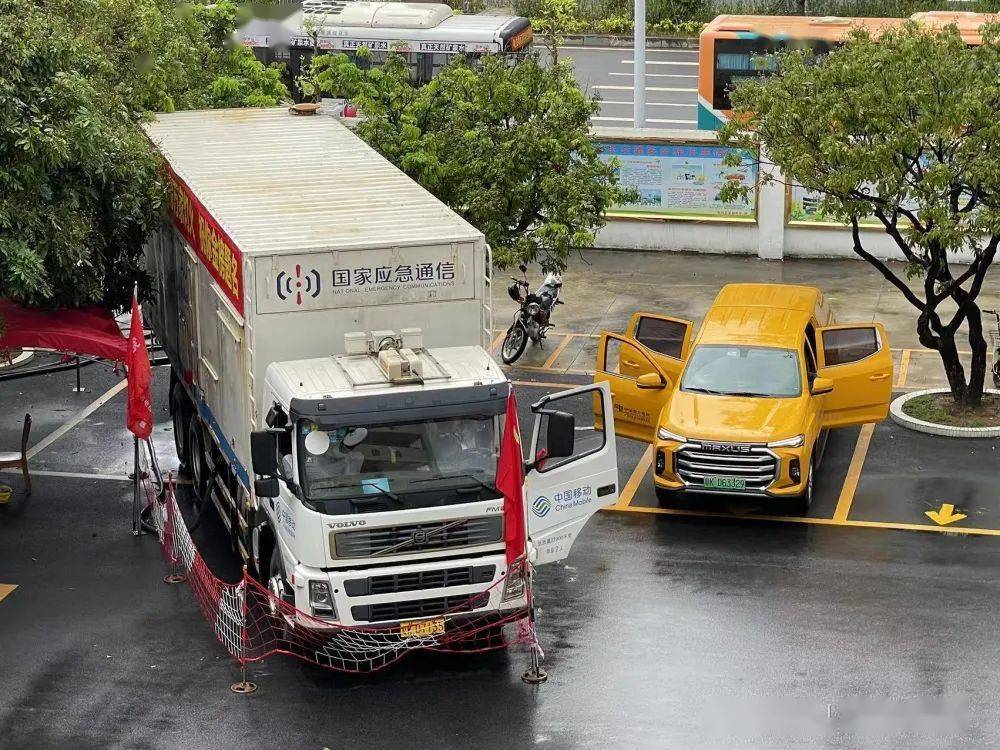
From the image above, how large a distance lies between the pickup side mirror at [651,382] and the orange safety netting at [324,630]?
4.23 m

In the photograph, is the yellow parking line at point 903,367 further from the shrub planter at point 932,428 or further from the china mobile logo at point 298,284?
the china mobile logo at point 298,284

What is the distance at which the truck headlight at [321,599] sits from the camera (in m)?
12.2

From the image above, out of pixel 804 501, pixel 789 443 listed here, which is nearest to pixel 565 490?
pixel 789 443

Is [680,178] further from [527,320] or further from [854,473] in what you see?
[854,473]

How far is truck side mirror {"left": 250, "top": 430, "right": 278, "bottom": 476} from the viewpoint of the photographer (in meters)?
12.2

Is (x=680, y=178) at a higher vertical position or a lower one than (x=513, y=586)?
higher

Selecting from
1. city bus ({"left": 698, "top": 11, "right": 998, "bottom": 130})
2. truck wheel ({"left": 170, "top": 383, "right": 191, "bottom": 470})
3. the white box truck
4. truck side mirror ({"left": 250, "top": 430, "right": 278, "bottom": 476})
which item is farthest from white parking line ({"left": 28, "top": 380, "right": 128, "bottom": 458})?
city bus ({"left": 698, "top": 11, "right": 998, "bottom": 130})

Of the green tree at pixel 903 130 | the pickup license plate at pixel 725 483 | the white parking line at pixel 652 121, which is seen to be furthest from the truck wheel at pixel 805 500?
the white parking line at pixel 652 121

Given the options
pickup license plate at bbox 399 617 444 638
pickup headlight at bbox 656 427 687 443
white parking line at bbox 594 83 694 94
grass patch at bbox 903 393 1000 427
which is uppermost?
white parking line at bbox 594 83 694 94

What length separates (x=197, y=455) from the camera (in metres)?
17.1

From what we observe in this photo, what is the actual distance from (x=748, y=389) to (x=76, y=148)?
7.54 metres

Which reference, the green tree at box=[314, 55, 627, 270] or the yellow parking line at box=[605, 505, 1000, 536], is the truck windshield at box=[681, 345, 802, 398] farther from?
the green tree at box=[314, 55, 627, 270]

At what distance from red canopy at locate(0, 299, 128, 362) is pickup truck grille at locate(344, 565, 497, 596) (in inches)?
192

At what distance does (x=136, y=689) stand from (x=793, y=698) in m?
5.44
